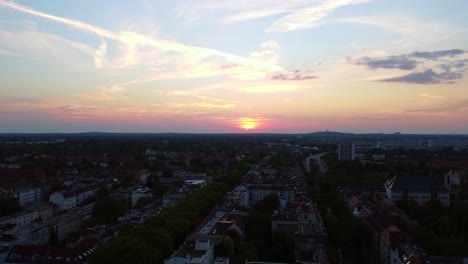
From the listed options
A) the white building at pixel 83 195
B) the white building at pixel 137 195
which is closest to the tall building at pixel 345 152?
the white building at pixel 137 195

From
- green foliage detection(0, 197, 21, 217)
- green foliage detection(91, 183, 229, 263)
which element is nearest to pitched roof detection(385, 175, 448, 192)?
green foliage detection(91, 183, 229, 263)

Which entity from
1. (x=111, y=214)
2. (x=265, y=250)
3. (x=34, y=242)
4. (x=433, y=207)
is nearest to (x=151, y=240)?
(x=265, y=250)

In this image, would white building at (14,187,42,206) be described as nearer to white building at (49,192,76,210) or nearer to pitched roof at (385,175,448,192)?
white building at (49,192,76,210)

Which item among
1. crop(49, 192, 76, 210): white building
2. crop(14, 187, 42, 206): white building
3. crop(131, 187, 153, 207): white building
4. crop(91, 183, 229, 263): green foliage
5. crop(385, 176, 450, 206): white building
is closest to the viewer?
crop(91, 183, 229, 263): green foliage

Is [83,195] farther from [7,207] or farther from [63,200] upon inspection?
[7,207]

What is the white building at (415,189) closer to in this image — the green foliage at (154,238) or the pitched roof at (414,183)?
the pitched roof at (414,183)

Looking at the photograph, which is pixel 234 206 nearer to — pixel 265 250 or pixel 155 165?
pixel 265 250

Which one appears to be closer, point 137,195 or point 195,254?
point 195,254

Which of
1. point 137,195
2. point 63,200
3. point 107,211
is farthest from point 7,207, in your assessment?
point 137,195
